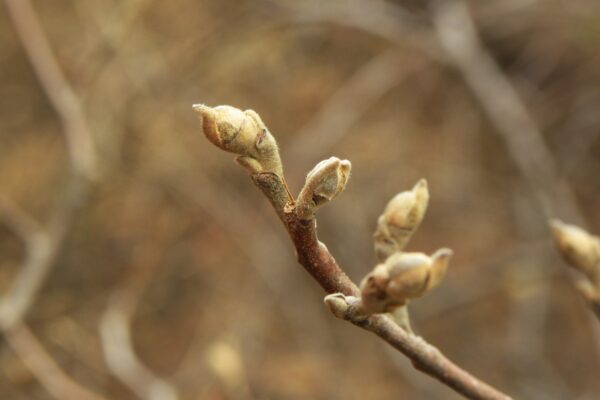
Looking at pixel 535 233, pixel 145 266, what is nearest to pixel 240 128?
pixel 145 266

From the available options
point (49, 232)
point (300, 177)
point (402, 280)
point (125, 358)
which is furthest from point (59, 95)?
point (402, 280)

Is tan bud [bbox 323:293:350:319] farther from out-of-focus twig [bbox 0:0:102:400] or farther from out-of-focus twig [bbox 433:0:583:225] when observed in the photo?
out-of-focus twig [bbox 433:0:583:225]

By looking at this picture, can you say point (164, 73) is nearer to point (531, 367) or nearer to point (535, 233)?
point (535, 233)

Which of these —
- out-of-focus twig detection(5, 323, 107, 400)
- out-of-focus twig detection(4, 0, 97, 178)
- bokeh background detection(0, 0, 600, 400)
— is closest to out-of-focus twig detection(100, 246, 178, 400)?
out-of-focus twig detection(5, 323, 107, 400)

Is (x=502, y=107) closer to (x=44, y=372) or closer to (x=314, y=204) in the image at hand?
(x=44, y=372)

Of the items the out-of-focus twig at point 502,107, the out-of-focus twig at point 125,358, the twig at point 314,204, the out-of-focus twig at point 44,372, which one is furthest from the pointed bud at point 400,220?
the out-of-focus twig at point 502,107

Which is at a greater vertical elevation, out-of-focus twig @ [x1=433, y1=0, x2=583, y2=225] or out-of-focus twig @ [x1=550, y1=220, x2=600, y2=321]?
out-of-focus twig @ [x1=433, y1=0, x2=583, y2=225]
